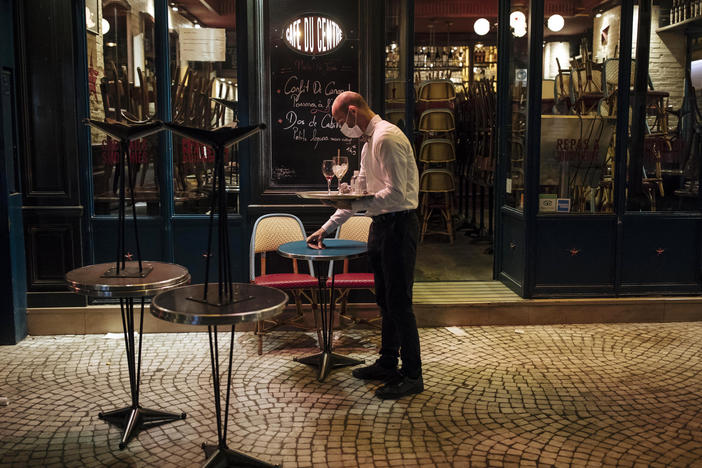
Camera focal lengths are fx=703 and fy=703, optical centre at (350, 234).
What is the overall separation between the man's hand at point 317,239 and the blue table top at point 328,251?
0.10 feet

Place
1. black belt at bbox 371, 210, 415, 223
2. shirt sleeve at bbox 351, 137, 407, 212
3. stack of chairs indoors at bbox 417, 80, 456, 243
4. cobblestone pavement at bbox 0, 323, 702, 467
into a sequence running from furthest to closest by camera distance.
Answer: stack of chairs indoors at bbox 417, 80, 456, 243
black belt at bbox 371, 210, 415, 223
shirt sleeve at bbox 351, 137, 407, 212
cobblestone pavement at bbox 0, 323, 702, 467

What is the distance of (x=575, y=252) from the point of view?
Answer: 253 inches

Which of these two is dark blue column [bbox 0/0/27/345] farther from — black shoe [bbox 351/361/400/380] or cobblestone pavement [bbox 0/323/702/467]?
black shoe [bbox 351/361/400/380]

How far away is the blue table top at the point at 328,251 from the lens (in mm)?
4637

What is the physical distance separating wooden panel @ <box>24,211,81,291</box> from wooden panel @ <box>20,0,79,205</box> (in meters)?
0.17

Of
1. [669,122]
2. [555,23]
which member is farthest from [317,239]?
[669,122]

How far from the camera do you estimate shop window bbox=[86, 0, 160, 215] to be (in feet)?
19.6

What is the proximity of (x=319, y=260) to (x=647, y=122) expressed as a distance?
3.66m

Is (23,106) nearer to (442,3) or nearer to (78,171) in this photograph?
(78,171)

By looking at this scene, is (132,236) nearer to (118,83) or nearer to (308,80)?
(118,83)

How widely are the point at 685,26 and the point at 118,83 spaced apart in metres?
5.07

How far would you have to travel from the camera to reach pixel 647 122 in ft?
21.2

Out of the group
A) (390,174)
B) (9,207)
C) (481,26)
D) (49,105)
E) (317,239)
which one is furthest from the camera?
(481,26)

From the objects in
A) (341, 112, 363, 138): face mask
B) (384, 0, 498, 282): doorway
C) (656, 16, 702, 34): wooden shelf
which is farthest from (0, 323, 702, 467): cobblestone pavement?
(656, 16, 702, 34): wooden shelf
